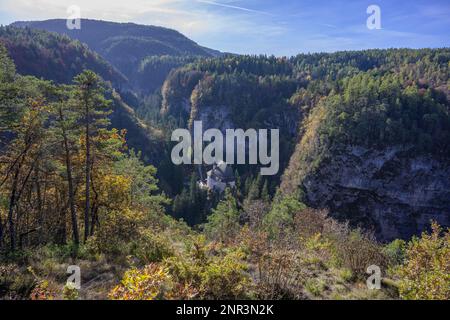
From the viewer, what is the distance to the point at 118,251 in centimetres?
1125

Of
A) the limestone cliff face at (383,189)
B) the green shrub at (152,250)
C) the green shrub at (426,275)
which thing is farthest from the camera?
the limestone cliff face at (383,189)

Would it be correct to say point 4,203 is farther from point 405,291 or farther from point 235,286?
point 405,291

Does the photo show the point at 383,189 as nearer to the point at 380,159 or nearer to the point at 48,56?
the point at 380,159

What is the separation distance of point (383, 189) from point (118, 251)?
68972 mm

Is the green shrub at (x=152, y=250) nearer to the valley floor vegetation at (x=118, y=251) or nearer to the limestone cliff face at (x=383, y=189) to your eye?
the valley floor vegetation at (x=118, y=251)

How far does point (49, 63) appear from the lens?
116250mm

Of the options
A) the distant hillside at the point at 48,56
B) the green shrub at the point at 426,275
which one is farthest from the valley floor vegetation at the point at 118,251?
the distant hillside at the point at 48,56

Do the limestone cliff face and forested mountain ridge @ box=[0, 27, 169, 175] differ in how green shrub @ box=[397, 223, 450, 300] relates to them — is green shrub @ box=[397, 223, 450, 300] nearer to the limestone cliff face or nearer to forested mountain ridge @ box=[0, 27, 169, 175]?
the limestone cliff face

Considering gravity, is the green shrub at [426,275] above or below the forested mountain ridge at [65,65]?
below

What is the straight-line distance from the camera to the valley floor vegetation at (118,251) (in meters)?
7.57

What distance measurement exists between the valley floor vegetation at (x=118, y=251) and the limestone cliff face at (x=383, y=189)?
2348 inches

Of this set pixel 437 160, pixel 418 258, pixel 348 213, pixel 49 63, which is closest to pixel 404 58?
pixel 437 160

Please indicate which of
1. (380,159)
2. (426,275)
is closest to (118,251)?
(426,275)

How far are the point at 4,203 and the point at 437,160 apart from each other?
251 ft
